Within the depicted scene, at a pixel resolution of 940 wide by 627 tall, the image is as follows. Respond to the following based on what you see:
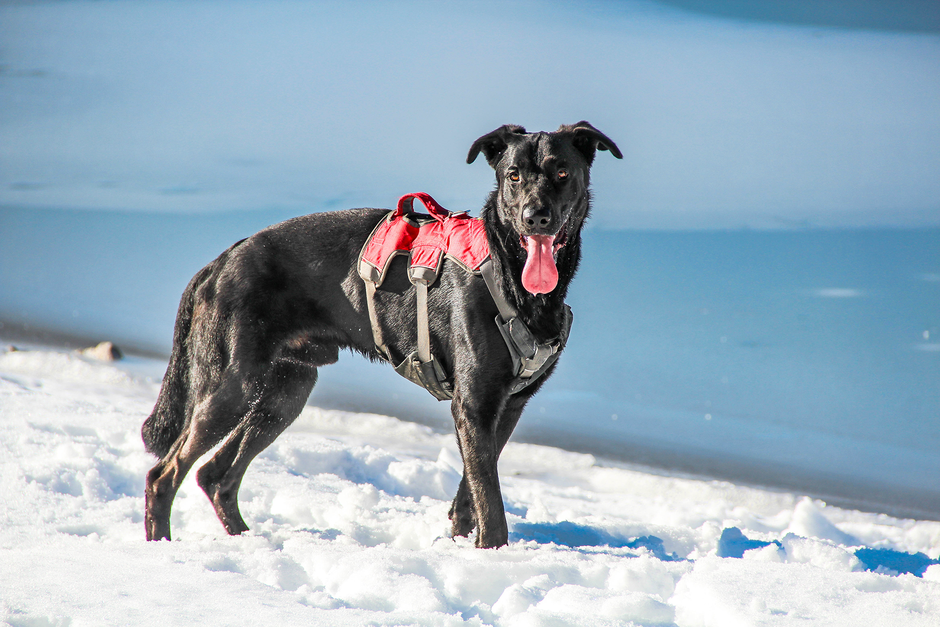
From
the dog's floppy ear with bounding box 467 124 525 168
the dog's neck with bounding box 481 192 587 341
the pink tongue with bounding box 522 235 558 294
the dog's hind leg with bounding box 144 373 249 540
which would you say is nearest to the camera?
the pink tongue with bounding box 522 235 558 294

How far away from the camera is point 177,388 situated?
4078 mm

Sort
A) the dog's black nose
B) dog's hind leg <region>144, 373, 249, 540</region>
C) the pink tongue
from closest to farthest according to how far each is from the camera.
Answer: the dog's black nose
the pink tongue
dog's hind leg <region>144, 373, 249, 540</region>

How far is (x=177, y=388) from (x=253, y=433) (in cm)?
49

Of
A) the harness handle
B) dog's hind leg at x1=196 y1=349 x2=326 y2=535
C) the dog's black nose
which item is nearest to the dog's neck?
the dog's black nose

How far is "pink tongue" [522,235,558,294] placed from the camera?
10.7 ft

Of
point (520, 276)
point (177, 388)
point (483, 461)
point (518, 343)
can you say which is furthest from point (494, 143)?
point (177, 388)

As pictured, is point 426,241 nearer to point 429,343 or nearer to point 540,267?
point 429,343

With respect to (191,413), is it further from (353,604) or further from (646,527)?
(646,527)

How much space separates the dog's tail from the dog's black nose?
1743 millimetres

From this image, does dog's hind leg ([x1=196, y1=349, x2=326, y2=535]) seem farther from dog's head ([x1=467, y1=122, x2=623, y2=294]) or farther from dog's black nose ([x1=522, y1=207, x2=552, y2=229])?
dog's black nose ([x1=522, y1=207, x2=552, y2=229])

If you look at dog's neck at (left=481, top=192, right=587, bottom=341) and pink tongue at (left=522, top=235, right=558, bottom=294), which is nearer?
pink tongue at (left=522, top=235, right=558, bottom=294)

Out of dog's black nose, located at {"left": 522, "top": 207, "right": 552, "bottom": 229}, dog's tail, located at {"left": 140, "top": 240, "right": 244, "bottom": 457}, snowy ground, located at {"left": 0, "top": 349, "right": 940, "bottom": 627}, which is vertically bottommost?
snowy ground, located at {"left": 0, "top": 349, "right": 940, "bottom": 627}

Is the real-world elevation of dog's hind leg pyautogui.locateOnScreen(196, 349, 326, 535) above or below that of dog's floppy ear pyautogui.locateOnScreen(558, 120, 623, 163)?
below

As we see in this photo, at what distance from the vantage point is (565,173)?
131 inches
